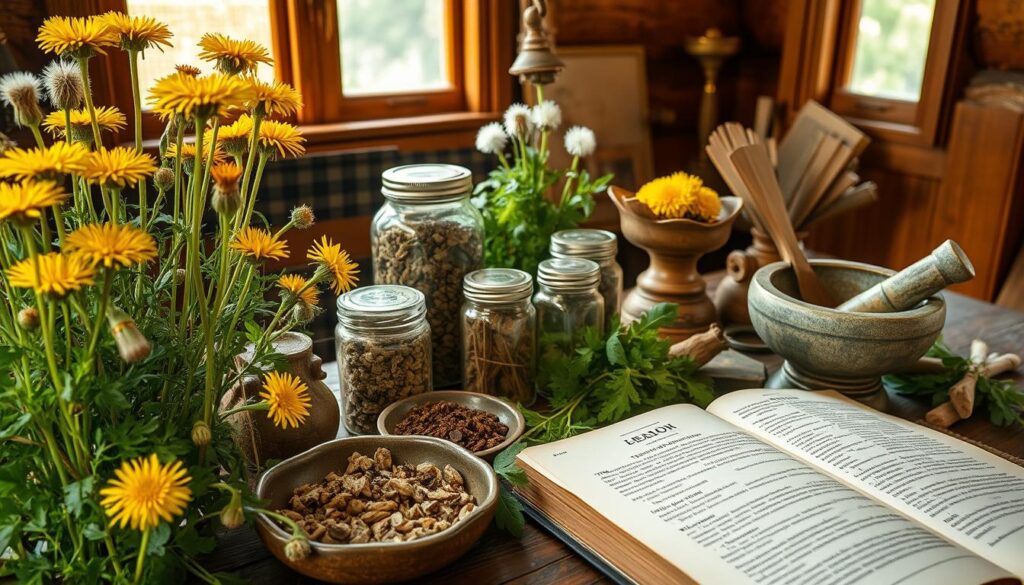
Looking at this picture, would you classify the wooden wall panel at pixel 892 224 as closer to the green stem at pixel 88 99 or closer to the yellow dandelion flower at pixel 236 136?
the yellow dandelion flower at pixel 236 136

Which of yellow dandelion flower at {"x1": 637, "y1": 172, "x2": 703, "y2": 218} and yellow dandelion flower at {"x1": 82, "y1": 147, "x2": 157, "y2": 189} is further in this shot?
yellow dandelion flower at {"x1": 637, "y1": 172, "x2": 703, "y2": 218}

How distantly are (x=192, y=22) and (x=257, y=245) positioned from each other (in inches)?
66.1

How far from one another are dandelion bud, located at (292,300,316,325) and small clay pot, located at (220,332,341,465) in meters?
0.10

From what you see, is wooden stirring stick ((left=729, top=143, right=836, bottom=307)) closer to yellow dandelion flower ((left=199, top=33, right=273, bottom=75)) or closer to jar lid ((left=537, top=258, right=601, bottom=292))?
jar lid ((left=537, top=258, right=601, bottom=292))

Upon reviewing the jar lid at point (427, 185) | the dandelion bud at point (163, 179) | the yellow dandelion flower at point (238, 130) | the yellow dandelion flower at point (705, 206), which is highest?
the yellow dandelion flower at point (238, 130)

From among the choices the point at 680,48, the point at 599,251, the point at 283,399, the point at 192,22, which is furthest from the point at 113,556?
the point at 680,48

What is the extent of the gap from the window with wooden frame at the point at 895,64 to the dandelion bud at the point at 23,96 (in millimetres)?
2403

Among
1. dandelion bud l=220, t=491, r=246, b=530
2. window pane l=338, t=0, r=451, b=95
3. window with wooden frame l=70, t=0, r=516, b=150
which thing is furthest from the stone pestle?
window pane l=338, t=0, r=451, b=95

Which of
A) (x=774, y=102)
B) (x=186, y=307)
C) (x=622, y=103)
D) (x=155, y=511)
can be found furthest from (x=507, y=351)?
(x=774, y=102)

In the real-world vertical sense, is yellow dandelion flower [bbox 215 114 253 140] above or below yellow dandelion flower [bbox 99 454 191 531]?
above

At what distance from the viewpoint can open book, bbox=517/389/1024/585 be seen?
27.2 inches

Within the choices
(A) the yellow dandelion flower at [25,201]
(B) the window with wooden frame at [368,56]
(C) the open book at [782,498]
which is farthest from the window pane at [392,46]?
(A) the yellow dandelion flower at [25,201]

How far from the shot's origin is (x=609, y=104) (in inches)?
108

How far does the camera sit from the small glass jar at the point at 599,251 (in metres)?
1.19
